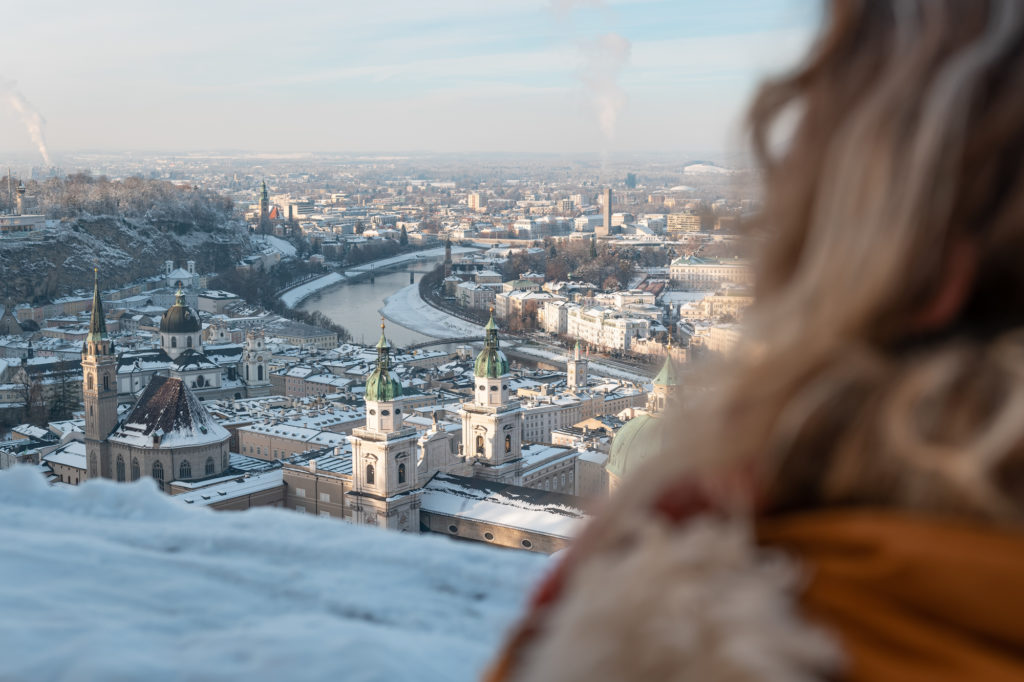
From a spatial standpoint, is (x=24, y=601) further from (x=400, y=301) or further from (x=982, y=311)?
(x=400, y=301)

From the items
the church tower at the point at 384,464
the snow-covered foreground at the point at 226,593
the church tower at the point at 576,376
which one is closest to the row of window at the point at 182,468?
the church tower at the point at 384,464

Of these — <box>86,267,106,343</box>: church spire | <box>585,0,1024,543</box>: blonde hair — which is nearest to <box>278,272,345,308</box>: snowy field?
<box>86,267,106,343</box>: church spire

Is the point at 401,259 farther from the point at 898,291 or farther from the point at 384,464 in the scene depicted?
the point at 898,291

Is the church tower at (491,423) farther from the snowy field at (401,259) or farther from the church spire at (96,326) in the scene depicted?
the snowy field at (401,259)

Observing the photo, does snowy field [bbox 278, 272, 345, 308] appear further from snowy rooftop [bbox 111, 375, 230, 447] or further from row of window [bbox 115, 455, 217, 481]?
row of window [bbox 115, 455, 217, 481]

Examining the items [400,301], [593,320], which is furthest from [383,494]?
[400,301]

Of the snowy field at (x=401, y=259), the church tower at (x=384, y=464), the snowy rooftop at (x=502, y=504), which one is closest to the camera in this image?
the snowy rooftop at (x=502, y=504)

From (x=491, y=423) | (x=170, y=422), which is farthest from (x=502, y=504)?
(x=170, y=422)
